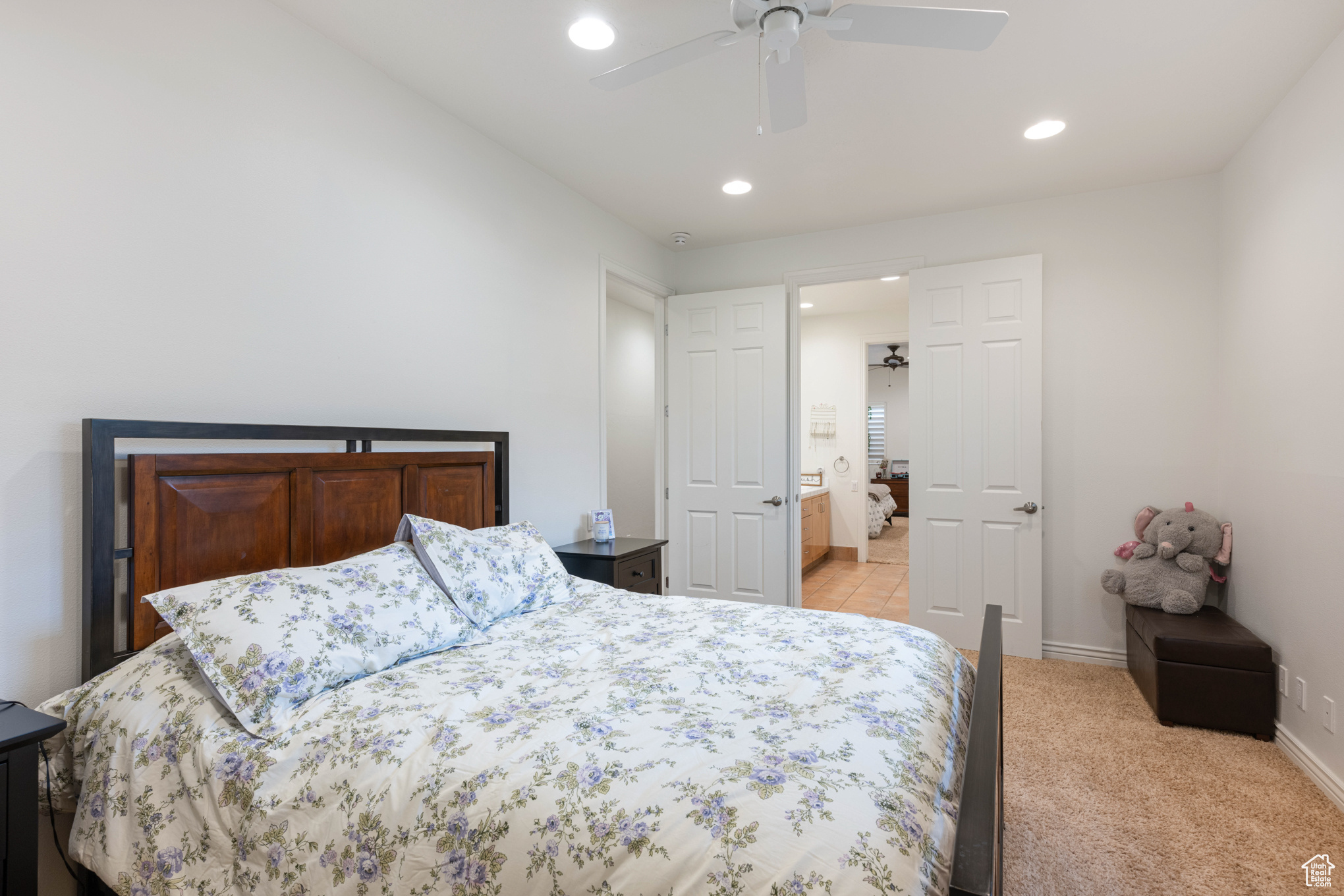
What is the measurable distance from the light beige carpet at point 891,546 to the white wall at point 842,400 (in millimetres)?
374

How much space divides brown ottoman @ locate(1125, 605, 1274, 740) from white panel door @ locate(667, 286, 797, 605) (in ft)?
6.52

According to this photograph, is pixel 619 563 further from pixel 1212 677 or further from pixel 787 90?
pixel 1212 677

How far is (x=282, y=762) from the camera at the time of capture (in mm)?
1268

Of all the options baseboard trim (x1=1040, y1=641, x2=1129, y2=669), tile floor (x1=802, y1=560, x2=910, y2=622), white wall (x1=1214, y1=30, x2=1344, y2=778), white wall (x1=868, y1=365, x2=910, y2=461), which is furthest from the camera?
Result: white wall (x1=868, y1=365, x2=910, y2=461)

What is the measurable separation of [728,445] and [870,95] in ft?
7.66

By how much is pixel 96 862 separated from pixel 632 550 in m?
2.12

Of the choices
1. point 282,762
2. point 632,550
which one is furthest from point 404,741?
point 632,550

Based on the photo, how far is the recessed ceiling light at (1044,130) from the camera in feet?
9.13

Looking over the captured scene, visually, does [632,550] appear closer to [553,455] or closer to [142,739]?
[553,455]

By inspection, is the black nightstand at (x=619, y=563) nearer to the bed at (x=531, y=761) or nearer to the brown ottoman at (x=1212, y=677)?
the bed at (x=531, y=761)

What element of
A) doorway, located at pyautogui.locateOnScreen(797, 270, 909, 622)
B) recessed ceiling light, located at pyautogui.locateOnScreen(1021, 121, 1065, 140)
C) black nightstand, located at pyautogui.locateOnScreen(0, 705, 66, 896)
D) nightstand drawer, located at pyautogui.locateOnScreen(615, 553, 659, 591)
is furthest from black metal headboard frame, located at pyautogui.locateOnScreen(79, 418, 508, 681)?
doorway, located at pyautogui.locateOnScreen(797, 270, 909, 622)

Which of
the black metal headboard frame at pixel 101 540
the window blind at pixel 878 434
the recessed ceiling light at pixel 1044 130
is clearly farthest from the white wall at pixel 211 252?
the window blind at pixel 878 434

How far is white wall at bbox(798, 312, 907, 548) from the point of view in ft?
21.9

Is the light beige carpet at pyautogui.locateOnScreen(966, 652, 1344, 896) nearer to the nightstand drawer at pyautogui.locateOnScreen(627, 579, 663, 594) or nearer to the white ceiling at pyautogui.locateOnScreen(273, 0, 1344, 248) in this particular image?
the nightstand drawer at pyautogui.locateOnScreen(627, 579, 663, 594)
